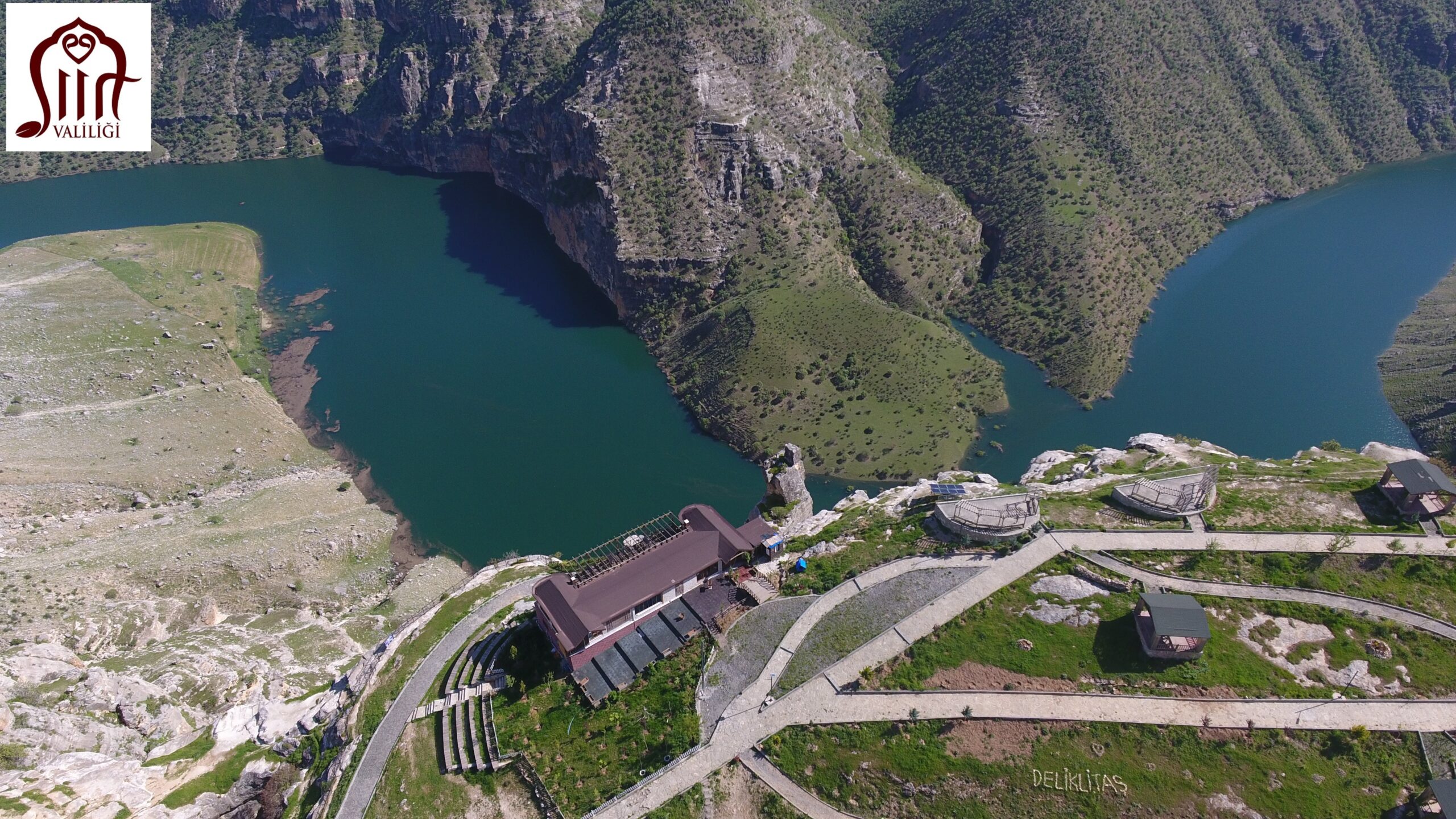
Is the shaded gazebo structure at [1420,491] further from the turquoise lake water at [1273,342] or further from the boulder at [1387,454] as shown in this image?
the turquoise lake water at [1273,342]

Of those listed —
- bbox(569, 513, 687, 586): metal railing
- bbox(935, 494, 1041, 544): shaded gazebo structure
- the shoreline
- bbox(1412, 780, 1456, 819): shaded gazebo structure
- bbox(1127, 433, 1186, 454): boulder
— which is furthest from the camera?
the shoreline

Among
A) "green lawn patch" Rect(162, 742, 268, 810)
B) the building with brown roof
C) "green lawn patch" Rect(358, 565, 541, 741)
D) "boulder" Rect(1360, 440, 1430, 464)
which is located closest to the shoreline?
"green lawn patch" Rect(358, 565, 541, 741)

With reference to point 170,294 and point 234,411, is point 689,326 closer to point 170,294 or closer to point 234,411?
point 234,411

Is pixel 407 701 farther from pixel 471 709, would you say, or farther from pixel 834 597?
pixel 834 597

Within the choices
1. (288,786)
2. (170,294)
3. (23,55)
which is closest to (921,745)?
(288,786)

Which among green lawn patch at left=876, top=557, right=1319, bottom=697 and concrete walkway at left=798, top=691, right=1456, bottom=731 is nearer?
concrete walkway at left=798, top=691, right=1456, bottom=731

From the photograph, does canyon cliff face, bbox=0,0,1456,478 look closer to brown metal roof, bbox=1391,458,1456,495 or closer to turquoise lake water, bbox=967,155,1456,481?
turquoise lake water, bbox=967,155,1456,481

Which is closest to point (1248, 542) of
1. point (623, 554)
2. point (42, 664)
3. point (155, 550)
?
point (623, 554)
